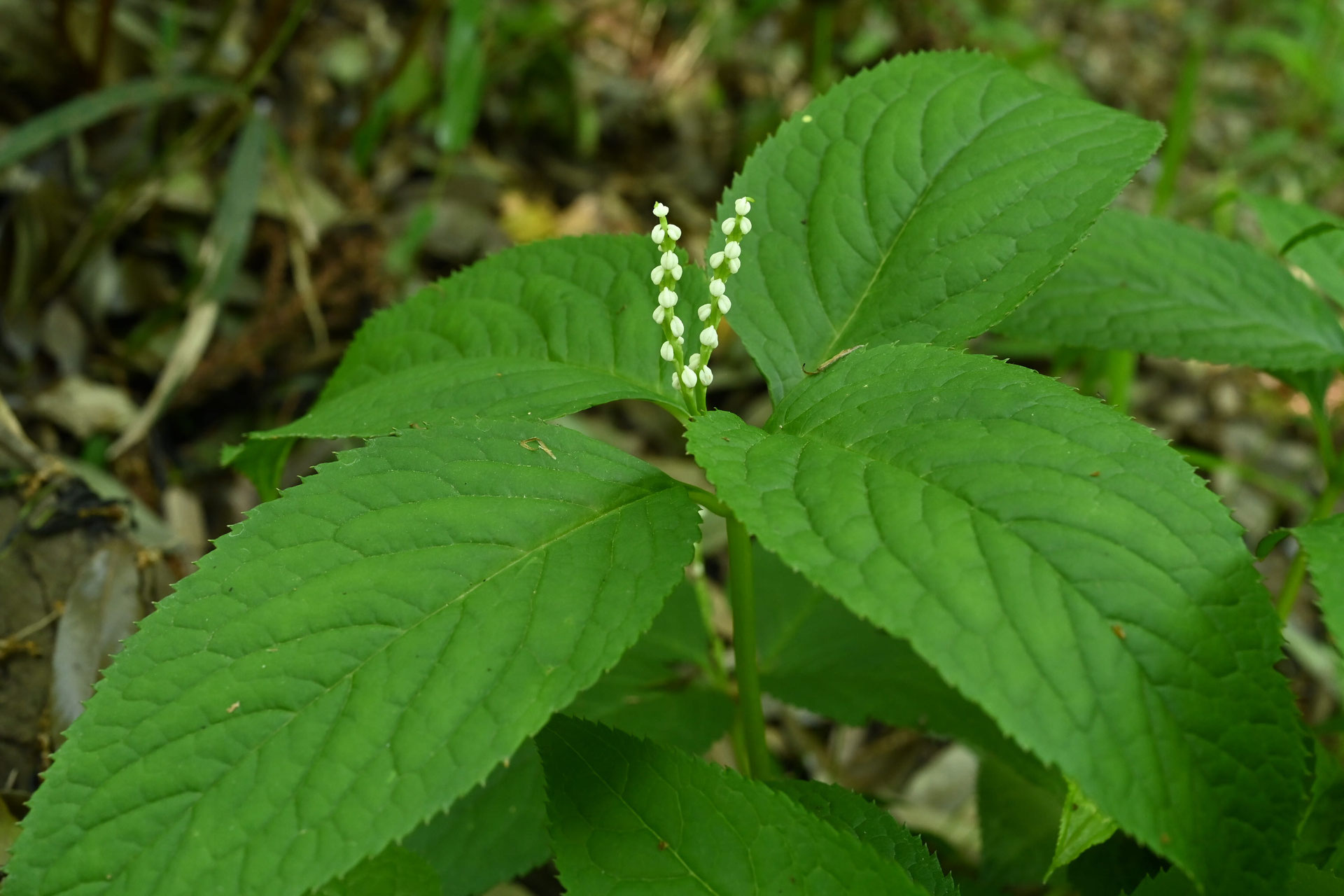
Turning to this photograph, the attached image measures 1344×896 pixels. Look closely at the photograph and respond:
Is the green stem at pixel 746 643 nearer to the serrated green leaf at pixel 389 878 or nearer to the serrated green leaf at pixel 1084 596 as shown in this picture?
the serrated green leaf at pixel 1084 596

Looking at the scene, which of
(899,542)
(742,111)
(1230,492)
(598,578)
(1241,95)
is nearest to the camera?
(899,542)

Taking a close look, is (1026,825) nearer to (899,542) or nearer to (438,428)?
(899,542)

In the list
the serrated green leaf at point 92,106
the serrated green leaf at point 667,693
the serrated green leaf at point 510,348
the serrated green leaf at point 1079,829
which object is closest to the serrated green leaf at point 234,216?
the serrated green leaf at point 92,106

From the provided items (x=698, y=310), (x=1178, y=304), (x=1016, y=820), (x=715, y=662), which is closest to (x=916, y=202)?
(x=698, y=310)

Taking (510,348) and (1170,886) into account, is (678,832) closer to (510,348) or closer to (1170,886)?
(1170,886)

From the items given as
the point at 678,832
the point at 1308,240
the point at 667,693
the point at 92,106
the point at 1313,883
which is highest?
the point at 92,106

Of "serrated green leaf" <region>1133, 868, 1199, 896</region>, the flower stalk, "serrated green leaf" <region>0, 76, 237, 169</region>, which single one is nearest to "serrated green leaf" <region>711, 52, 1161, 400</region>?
the flower stalk

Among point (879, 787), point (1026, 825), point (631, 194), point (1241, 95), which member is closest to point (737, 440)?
point (1026, 825)
